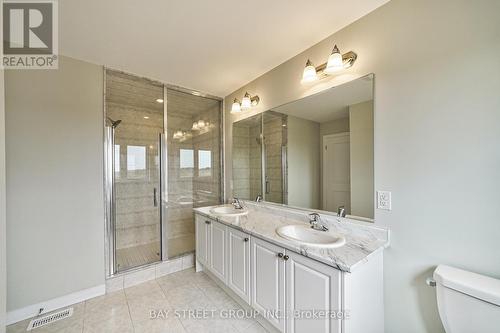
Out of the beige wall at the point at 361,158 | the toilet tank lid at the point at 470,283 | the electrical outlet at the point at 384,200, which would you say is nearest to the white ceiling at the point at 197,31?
the beige wall at the point at 361,158

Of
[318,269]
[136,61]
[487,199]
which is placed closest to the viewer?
[487,199]

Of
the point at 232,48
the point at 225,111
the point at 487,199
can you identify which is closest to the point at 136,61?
the point at 232,48

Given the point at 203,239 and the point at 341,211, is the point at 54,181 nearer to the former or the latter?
the point at 203,239

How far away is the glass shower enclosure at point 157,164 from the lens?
2.63m

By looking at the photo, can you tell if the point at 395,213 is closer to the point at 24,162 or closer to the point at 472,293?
the point at 472,293

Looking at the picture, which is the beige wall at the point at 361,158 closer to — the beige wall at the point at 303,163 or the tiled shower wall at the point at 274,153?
the beige wall at the point at 303,163

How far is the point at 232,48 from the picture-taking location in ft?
6.42

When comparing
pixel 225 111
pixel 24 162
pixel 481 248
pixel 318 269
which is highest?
pixel 225 111

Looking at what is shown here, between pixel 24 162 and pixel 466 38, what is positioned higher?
pixel 466 38

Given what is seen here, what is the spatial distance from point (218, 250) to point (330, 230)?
1.18 metres

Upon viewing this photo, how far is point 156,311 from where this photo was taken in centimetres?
192

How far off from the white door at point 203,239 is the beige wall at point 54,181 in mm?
1042

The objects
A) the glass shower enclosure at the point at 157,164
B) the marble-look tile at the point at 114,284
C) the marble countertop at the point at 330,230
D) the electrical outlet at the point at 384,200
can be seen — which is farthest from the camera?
the glass shower enclosure at the point at 157,164

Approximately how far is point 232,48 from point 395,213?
1981mm
